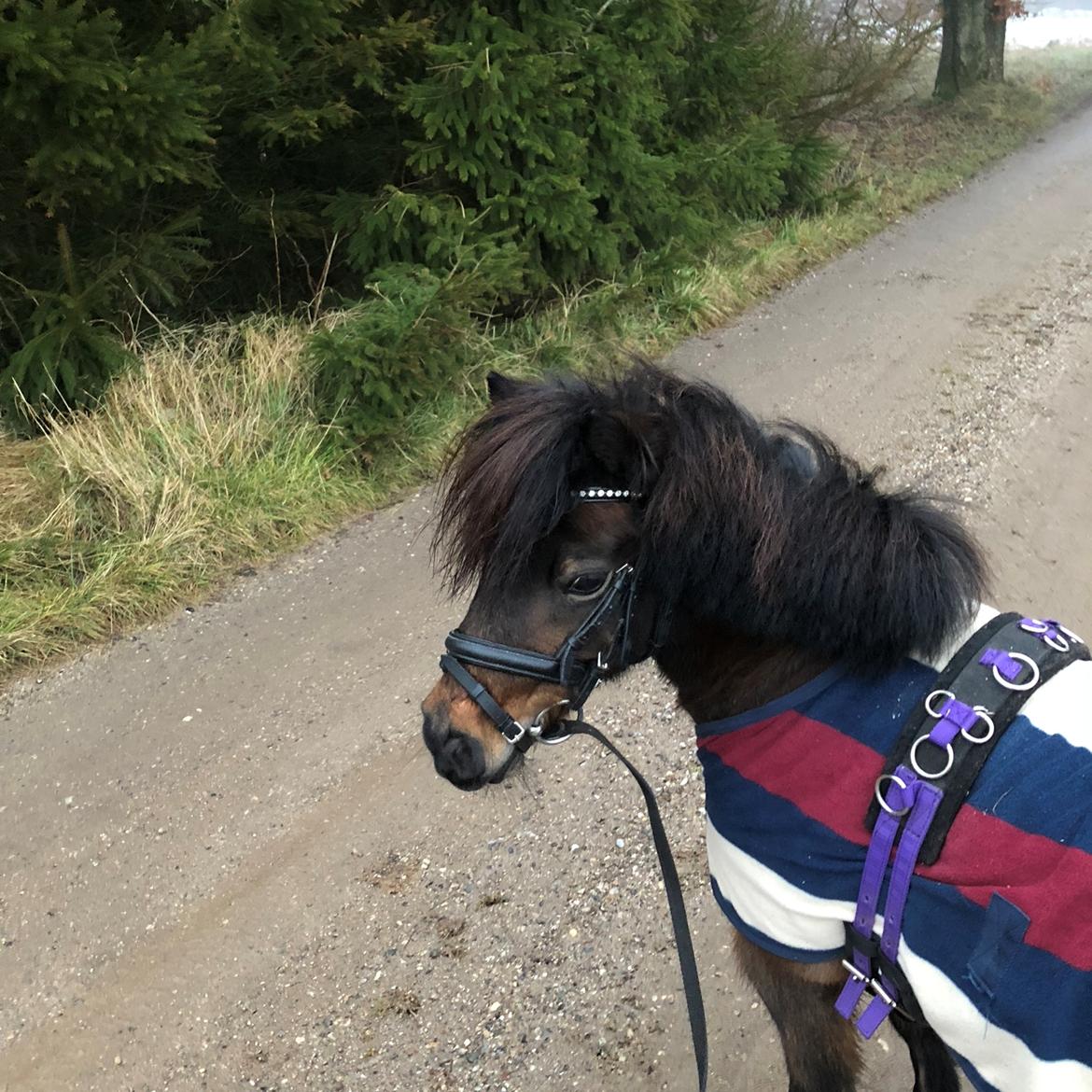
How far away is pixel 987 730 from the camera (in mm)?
1610

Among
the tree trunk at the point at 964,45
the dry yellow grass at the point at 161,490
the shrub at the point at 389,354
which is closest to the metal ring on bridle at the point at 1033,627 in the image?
the dry yellow grass at the point at 161,490

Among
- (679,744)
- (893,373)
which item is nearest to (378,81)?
(893,373)

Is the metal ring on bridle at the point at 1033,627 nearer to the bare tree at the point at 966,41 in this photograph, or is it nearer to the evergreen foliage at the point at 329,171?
the evergreen foliage at the point at 329,171

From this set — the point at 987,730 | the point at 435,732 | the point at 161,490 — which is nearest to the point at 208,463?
the point at 161,490

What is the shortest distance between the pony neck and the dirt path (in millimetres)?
740

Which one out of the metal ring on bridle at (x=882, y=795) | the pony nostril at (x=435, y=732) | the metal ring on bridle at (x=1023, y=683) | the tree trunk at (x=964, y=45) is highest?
the tree trunk at (x=964, y=45)

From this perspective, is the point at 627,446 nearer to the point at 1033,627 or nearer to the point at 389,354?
the point at 1033,627

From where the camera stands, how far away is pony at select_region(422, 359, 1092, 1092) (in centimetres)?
160

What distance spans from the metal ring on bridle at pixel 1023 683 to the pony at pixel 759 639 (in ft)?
0.10

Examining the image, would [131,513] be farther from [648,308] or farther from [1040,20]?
[1040,20]

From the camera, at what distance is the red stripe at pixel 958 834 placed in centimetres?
145

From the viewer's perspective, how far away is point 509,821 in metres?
3.27

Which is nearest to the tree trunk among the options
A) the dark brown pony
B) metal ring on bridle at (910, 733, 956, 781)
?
the dark brown pony

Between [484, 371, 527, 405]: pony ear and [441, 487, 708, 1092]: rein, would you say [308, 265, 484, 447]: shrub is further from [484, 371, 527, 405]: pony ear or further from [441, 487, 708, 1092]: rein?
[441, 487, 708, 1092]: rein
